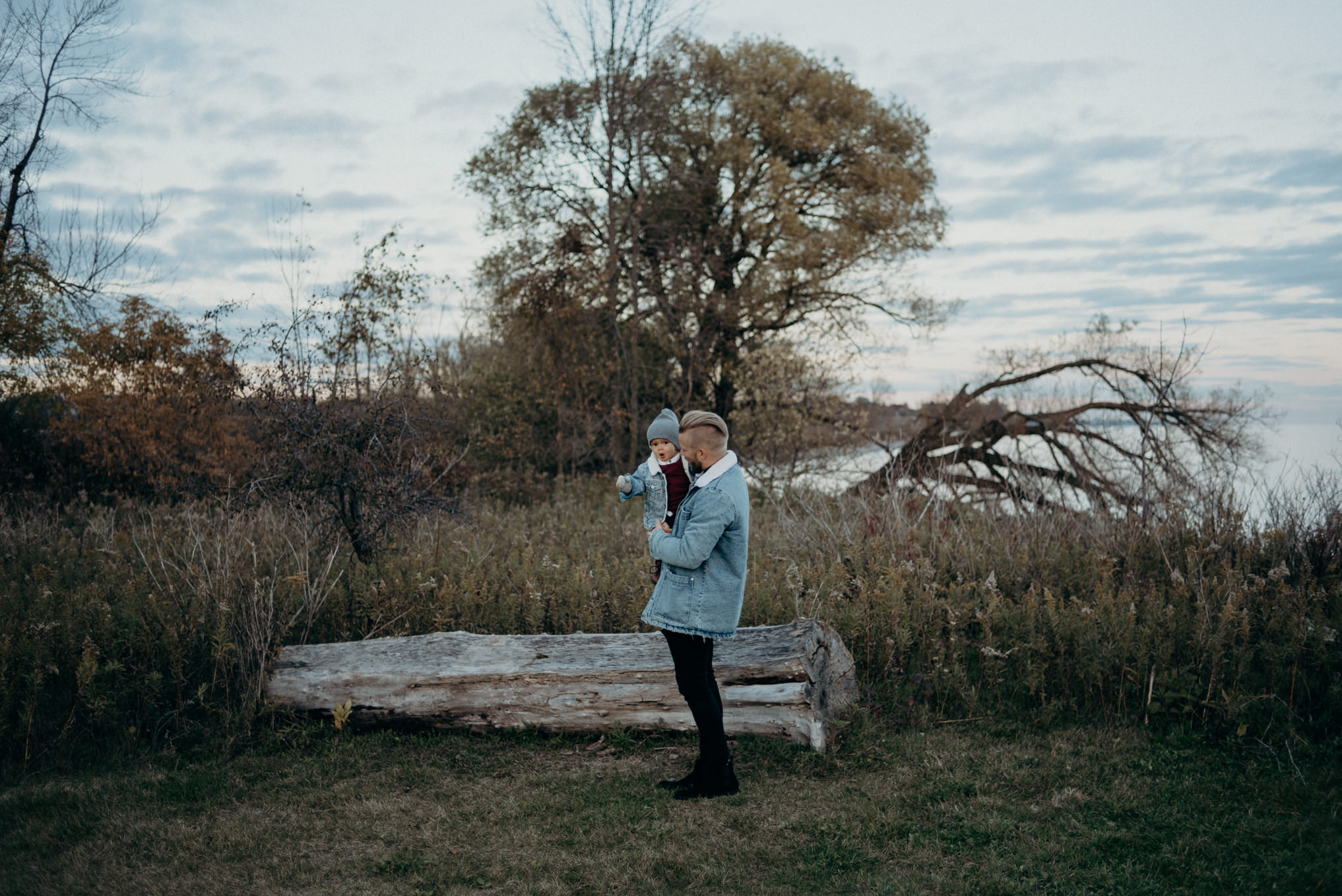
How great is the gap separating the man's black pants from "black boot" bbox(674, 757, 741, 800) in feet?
0.59

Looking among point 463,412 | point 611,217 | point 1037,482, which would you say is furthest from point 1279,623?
point 463,412

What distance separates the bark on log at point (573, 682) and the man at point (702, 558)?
2.82 feet

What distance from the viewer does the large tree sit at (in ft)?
56.0

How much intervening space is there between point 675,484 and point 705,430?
1.08 ft

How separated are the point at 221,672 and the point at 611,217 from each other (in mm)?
12310

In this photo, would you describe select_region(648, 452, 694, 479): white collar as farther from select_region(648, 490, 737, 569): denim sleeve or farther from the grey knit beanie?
select_region(648, 490, 737, 569): denim sleeve

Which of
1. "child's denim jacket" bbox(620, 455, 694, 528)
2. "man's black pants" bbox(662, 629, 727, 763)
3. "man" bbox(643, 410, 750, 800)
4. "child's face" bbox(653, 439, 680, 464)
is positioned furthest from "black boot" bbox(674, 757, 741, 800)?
"child's face" bbox(653, 439, 680, 464)

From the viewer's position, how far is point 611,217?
16.5 metres

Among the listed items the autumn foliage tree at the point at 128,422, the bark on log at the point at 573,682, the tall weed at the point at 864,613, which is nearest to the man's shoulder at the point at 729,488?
the bark on log at the point at 573,682

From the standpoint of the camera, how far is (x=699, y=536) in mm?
4105

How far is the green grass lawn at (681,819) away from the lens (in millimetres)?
3908

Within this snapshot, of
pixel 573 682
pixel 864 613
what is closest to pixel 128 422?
pixel 573 682

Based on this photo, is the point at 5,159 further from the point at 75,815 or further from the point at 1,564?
the point at 75,815

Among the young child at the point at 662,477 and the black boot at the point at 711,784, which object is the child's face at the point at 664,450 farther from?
the black boot at the point at 711,784
